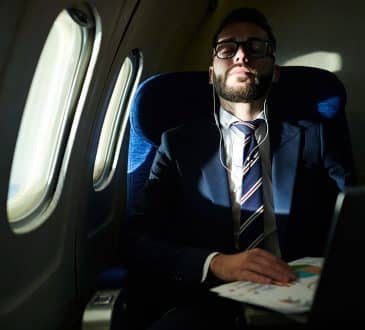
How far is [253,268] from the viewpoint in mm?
1196

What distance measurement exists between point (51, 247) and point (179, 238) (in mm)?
472

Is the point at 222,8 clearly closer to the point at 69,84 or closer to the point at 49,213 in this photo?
the point at 69,84

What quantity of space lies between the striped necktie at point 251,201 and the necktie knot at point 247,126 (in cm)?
5

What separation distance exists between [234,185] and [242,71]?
0.44 meters

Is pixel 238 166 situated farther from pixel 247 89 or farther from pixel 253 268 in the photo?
pixel 253 268

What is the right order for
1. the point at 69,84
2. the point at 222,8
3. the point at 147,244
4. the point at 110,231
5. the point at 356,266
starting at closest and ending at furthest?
the point at 356,266 < the point at 147,244 < the point at 69,84 < the point at 110,231 < the point at 222,8

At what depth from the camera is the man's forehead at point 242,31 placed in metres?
1.67

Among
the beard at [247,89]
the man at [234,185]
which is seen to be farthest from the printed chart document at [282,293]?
the beard at [247,89]

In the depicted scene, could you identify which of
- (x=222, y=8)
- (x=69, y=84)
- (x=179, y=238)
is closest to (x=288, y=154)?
(x=179, y=238)

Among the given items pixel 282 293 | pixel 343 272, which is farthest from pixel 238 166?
pixel 343 272

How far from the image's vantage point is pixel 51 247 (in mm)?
1576

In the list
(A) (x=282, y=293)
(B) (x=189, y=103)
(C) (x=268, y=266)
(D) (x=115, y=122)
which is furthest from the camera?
(D) (x=115, y=122)

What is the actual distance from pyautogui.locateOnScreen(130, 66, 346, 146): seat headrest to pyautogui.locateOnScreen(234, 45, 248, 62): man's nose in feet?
0.63

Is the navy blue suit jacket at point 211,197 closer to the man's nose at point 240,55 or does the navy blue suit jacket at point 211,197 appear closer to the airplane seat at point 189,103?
the airplane seat at point 189,103
